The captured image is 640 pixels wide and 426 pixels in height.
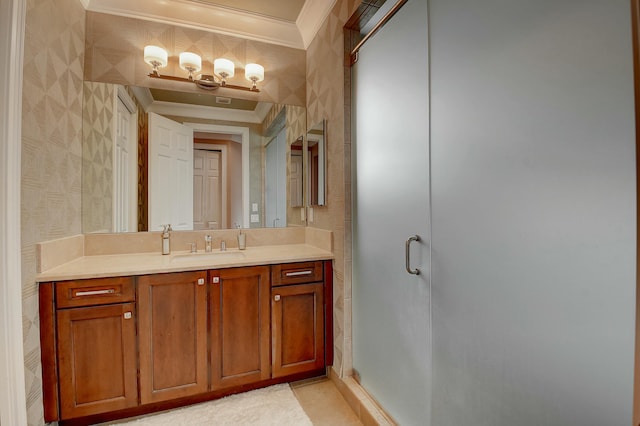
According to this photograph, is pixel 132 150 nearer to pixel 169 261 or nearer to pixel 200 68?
pixel 200 68

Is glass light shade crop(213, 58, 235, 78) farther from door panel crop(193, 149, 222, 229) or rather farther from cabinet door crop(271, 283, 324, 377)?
cabinet door crop(271, 283, 324, 377)

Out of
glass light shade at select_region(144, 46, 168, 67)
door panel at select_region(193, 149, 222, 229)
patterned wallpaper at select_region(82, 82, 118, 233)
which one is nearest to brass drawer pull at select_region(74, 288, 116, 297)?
patterned wallpaper at select_region(82, 82, 118, 233)

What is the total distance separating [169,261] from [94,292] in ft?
1.32

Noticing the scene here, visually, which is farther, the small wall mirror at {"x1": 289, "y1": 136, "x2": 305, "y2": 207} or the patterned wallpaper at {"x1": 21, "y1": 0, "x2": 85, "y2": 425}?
the small wall mirror at {"x1": 289, "y1": 136, "x2": 305, "y2": 207}

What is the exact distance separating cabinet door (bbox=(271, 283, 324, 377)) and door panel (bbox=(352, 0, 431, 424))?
0.27 meters

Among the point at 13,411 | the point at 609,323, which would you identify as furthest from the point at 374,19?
the point at 13,411

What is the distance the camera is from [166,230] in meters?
2.19

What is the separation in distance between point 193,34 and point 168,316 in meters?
2.08

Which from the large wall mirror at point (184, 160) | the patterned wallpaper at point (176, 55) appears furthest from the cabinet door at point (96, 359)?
the patterned wallpaper at point (176, 55)

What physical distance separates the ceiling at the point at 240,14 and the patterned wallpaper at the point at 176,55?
0.05 meters

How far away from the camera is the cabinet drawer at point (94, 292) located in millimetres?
1502

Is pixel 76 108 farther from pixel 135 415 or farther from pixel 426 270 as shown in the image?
pixel 426 270

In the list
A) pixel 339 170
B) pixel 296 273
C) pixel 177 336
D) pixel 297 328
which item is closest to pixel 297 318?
pixel 297 328

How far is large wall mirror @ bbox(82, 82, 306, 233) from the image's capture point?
2065 mm
